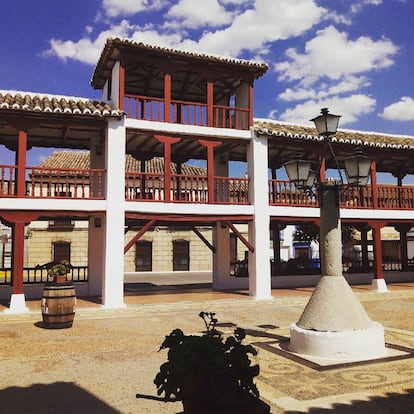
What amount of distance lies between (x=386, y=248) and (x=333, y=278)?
1143 inches

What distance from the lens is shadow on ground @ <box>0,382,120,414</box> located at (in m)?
4.05

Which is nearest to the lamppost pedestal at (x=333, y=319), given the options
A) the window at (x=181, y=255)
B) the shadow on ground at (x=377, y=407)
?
the shadow on ground at (x=377, y=407)

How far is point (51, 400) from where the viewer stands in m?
4.34

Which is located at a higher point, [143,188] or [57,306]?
[143,188]

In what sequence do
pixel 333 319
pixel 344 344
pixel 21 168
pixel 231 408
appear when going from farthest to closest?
pixel 21 168, pixel 333 319, pixel 344 344, pixel 231 408

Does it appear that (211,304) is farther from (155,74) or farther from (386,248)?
(386,248)

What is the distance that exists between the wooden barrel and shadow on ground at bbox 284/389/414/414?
18.4 feet

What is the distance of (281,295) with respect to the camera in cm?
1333

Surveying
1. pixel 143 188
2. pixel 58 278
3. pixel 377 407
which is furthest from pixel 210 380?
pixel 143 188

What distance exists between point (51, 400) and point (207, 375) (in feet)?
8.19

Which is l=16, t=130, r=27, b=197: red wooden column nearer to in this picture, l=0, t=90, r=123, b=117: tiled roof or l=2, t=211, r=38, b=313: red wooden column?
l=2, t=211, r=38, b=313: red wooden column

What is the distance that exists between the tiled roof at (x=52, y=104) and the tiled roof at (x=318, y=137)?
14.9 ft

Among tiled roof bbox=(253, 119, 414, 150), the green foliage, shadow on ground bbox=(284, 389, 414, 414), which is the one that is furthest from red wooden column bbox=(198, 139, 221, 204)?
the green foliage

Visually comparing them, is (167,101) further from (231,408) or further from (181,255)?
(181,255)
